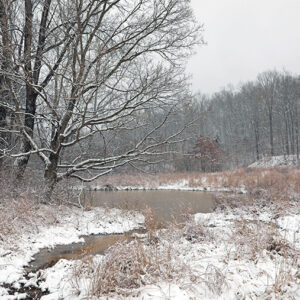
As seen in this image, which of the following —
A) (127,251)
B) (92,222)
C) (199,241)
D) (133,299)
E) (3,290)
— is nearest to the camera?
(133,299)

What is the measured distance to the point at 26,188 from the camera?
26.0 feet

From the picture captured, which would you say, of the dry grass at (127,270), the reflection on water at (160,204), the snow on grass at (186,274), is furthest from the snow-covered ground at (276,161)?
the dry grass at (127,270)

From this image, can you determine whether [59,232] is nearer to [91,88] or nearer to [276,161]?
[91,88]

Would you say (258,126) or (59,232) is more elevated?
(258,126)

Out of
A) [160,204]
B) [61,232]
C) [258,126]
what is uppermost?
[258,126]

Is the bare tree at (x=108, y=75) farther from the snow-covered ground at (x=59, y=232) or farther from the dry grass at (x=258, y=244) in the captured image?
the dry grass at (x=258, y=244)

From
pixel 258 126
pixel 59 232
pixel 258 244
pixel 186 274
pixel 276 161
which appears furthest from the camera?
pixel 258 126

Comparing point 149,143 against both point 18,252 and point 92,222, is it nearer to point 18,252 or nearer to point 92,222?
point 92,222

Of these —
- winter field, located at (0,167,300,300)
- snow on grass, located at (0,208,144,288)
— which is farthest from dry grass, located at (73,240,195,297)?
snow on grass, located at (0,208,144,288)

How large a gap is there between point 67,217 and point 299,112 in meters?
40.4

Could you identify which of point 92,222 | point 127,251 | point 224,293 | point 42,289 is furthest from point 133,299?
point 92,222

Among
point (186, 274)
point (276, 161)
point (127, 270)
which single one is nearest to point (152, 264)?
point (127, 270)

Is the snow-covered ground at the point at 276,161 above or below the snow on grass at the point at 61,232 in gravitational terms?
above

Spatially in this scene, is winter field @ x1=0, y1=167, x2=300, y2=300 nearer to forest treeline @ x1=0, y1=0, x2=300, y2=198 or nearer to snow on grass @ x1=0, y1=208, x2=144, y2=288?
snow on grass @ x1=0, y1=208, x2=144, y2=288
